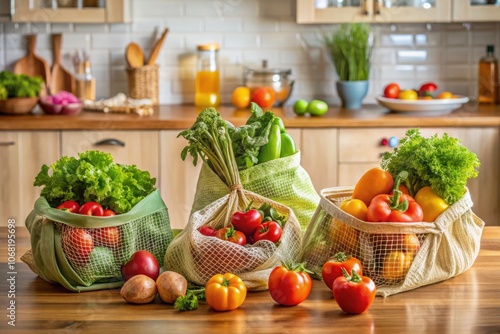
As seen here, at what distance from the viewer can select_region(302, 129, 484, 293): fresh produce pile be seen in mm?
2096

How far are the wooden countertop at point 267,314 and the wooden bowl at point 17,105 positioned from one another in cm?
247

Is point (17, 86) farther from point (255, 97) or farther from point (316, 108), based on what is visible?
point (316, 108)

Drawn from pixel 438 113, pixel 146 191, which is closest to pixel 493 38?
pixel 438 113

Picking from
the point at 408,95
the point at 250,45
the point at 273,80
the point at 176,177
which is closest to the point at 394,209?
the point at 176,177

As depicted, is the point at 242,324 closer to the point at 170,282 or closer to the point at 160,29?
the point at 170,282

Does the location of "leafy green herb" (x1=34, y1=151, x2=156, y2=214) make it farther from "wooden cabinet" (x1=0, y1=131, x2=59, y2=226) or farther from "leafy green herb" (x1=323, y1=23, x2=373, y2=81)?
"leafy green herb" (x1=323, y1=23, x2=373, y2=81)

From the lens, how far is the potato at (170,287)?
2020mm

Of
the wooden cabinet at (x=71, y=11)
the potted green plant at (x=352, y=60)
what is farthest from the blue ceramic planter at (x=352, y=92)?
the wooden cabinet at (x=71, y=11)

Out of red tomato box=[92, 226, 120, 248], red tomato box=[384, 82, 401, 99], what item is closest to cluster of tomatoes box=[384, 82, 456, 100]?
red tomato box=[384, 82, 401, 99]

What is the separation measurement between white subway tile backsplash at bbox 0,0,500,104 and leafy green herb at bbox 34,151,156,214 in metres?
2.98

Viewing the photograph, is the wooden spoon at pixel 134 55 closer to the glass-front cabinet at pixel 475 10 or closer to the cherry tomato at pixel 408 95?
the cherry tomato at pixel 408 95

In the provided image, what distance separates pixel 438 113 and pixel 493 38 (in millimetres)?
841

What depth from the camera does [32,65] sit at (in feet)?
16.8

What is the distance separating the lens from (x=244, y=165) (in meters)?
2.34
